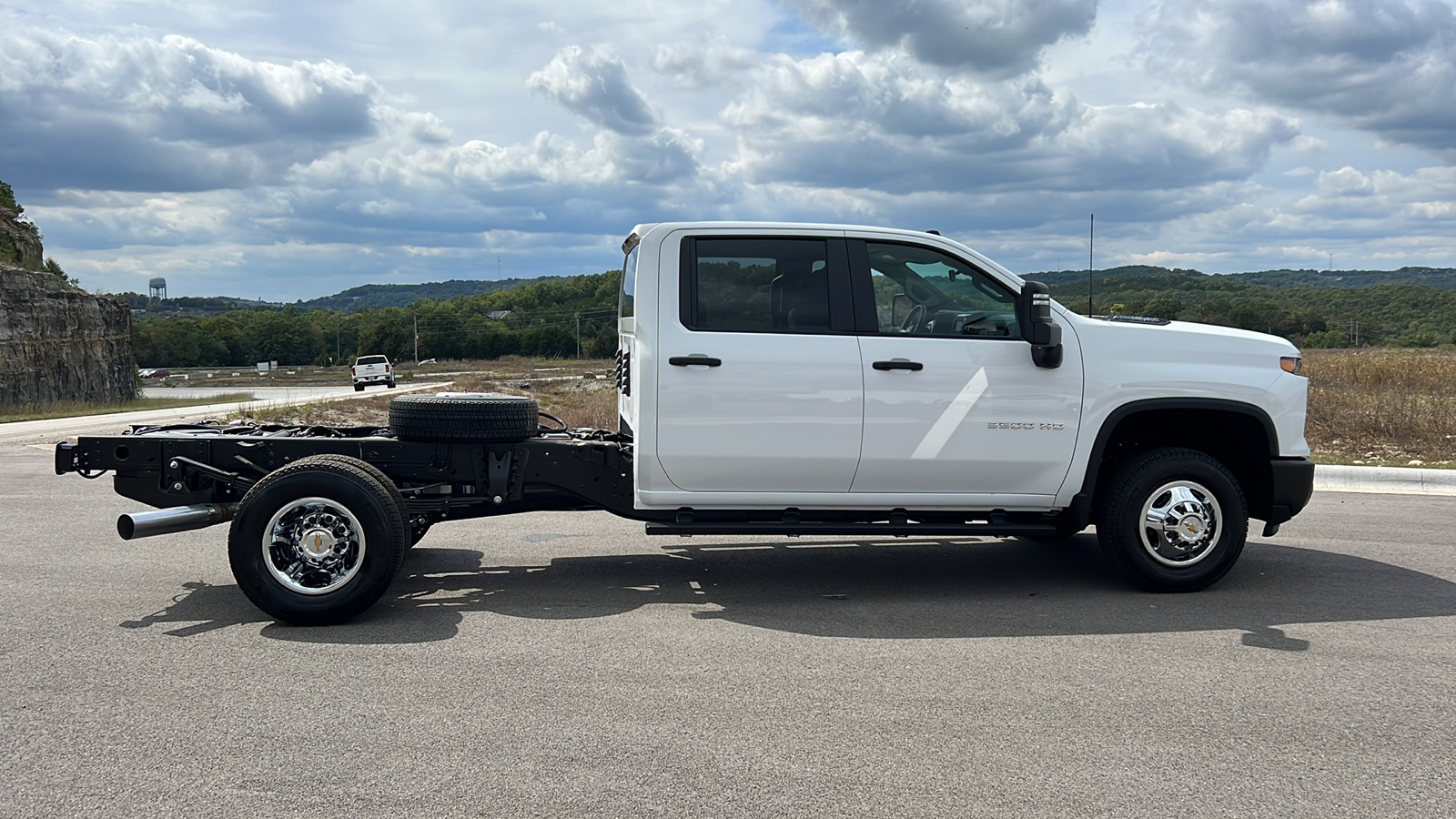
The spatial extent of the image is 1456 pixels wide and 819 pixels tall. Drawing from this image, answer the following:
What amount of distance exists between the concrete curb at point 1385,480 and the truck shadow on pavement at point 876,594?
3718 mm

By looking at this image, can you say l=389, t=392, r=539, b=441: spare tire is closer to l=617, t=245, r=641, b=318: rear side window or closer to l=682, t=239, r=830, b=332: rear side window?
l=617, t=245, r=641, b=318: rear side window

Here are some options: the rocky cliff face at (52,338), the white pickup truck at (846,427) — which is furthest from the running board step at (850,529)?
the rocky cliff face at (52,338)

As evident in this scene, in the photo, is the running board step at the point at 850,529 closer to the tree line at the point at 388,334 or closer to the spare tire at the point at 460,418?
the spare tire at the point at 460,418

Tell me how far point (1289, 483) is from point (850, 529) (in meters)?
2.68

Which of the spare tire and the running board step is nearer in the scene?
the running board step

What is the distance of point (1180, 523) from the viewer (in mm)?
6184

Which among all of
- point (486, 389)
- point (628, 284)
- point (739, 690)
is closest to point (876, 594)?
point (739, 690)

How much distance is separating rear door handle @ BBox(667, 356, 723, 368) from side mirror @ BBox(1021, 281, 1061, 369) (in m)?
1.78

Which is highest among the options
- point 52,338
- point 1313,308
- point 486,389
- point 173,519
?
point 1313,308

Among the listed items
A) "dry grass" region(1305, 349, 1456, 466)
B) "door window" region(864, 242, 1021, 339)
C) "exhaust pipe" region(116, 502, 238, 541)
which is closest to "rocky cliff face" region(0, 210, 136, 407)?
"exhaust pipe" region(116, 502, 238, 541)

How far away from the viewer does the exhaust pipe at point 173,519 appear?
5578 millimetres

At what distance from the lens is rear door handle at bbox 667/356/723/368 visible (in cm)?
587

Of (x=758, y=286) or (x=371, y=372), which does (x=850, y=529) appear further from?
(x=371, y=372)

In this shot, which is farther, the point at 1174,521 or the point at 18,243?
the point at 18,243
